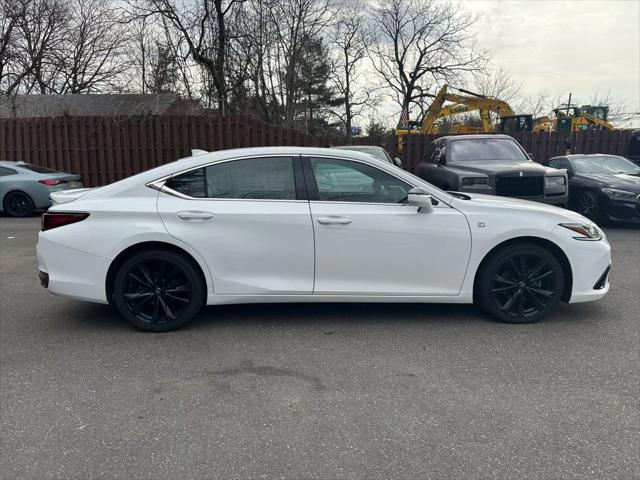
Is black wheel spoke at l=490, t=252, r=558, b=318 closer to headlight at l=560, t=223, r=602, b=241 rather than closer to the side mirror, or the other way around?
headlight at l=560, t=223, r=602, b=241

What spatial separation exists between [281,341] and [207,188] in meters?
1.44

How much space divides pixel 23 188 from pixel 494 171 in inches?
412

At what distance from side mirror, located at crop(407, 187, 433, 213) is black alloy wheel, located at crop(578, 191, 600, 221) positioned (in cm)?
728

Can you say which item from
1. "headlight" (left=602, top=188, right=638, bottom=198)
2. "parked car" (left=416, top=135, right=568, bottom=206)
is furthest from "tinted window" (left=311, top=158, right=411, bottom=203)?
"headlight" (left=602, top=188, right=638, bottom=198)

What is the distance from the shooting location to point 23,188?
464 inches

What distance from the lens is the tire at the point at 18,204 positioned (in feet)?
39.0

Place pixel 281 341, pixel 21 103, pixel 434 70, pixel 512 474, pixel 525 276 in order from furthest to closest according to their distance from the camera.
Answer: pixel 434 70, pixel 21 103, pixel 525 276, pixel 281 341, pixel 512 474

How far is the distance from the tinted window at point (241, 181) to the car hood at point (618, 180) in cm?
799

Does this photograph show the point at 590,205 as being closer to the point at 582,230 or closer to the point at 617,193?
the point at 617,193

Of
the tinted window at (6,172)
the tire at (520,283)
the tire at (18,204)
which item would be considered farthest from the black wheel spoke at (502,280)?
the tinted window at (6,172)

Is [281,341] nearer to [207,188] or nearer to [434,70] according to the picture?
[207,188]

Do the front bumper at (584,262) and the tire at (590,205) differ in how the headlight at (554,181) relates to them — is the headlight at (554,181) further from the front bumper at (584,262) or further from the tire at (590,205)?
the front bumper at (584,262)

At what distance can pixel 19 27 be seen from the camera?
20.2 metres

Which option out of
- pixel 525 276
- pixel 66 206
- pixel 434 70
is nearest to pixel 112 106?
pixel 434 70
